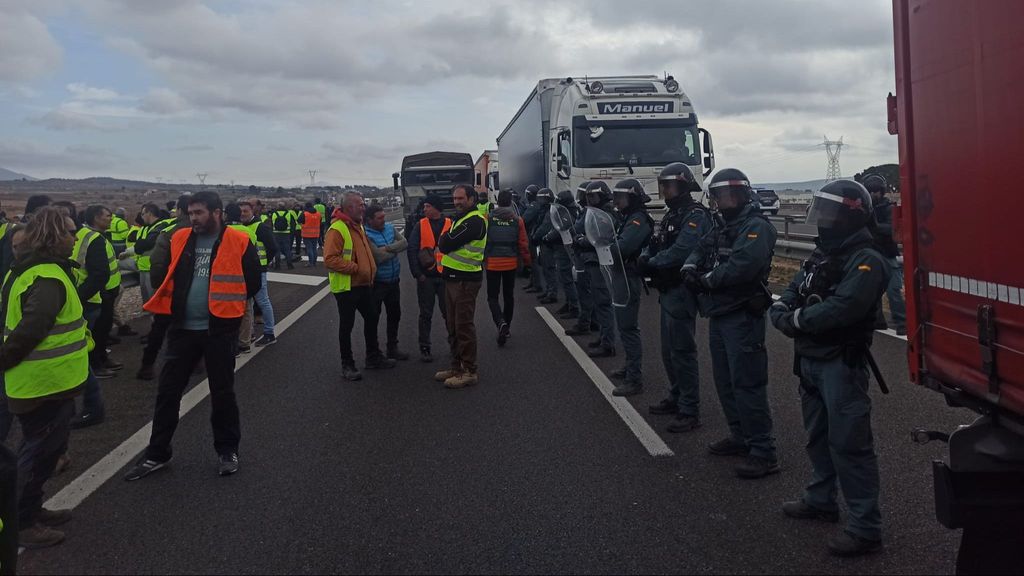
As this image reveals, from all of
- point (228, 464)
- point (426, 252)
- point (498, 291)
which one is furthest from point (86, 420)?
point (498, 291)

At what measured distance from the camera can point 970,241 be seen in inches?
104

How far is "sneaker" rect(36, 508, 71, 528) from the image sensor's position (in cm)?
425

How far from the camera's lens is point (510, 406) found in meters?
6.64

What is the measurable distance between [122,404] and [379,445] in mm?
2918

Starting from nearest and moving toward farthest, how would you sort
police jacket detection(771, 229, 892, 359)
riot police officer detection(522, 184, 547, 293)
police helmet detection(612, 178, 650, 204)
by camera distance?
1. police jacket detection(771, 229, 892, 359)
2. police helmet detection(612, 178, 650, 204)
3. riot police officer detection(522, 184, 547, 293)

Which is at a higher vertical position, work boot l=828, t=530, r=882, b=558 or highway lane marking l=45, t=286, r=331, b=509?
highway lane marking l=45, t=286, r=331, b=509

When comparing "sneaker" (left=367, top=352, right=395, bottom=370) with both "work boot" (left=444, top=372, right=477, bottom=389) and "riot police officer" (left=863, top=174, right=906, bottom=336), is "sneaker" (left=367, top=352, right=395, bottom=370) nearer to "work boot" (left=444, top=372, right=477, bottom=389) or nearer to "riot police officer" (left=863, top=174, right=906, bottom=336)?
"work boot" (left=444, top=372, right=477, bottom=389)

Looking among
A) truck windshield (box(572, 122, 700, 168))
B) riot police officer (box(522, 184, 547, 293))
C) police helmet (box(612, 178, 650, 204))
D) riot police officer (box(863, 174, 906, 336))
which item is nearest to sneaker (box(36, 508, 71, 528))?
police helmet (box(612, 178, 650, 204))

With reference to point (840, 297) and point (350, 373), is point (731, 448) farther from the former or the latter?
point (350, 373)

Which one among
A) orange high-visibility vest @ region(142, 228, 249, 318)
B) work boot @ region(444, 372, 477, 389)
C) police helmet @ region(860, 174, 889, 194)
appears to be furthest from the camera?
police helmet @ region(860, 174, 889, 194)

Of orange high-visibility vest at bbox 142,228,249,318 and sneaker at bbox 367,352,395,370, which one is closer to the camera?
orange high-visibility vest at bbox 142,228,249,318

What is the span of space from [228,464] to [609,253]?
3.95 m

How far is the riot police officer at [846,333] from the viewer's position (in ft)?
12.1

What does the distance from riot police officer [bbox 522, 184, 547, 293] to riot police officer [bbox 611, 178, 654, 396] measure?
4908 millimetres
